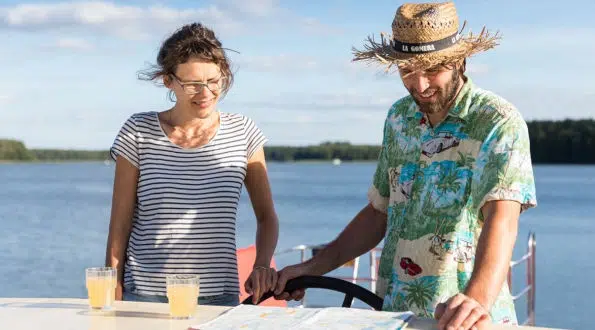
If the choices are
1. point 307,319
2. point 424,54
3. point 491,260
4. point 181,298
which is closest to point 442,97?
point 424,54

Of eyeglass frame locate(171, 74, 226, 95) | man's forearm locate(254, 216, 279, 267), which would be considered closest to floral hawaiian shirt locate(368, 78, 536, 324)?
man's forearm locate(254, 216, 279, 267)

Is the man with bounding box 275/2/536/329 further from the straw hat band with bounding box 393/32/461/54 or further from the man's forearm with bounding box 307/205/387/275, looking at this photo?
the man's forearm with bounding box 307/205/387/275

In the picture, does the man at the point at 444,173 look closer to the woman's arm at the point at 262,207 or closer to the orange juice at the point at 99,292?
the woman's arm at the point at 262,207

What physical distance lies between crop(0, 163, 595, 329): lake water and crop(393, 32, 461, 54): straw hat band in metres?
11.2

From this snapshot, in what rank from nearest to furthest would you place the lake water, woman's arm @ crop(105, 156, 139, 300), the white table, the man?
the white table, the man, woman's arm @ crop(105, 156, 139, 300), the lake water

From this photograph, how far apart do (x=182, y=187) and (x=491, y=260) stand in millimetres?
1030

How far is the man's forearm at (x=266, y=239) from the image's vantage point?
308cm

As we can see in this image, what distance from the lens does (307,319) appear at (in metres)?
2.25

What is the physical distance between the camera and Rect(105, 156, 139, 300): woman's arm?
299cm

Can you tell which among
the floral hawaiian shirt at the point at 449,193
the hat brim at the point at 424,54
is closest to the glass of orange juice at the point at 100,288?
the floral hawaiian shirt at the point at 449,193

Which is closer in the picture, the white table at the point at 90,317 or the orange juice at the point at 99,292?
the white table at the point at 90,317

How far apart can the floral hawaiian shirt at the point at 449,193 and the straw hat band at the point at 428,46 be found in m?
0.13

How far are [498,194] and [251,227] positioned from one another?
28593 millimetres

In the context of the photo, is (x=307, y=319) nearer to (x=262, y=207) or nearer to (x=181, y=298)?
(x=181, y=298)
